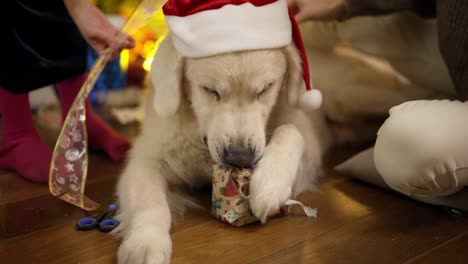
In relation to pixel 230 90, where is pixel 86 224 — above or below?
below

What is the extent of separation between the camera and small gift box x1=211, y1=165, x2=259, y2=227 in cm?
110

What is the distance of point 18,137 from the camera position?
5.33ft

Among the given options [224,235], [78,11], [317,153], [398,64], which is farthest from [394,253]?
[78,11]

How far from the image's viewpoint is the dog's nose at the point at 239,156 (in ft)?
3.62

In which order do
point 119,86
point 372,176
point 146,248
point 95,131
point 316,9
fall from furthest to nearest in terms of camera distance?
1. point 119,86
2. point 95,131
3. point 316,9
4. point 372,176
5. point 146,248

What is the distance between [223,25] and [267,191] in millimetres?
425

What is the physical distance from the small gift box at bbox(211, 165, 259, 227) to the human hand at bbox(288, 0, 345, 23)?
0.68 m

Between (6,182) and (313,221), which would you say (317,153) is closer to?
(313,221)

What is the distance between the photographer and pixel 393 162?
112cm

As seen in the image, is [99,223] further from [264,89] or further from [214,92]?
[264,89]

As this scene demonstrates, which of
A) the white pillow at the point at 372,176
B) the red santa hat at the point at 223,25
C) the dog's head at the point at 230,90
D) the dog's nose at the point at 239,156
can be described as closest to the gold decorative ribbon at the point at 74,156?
the dog's head at the point at 230,90

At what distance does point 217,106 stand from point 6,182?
0.79m

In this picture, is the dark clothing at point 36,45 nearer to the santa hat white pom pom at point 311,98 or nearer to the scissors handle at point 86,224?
the scissors handle at point 86,224

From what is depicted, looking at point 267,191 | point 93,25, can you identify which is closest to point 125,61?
point 93,25
